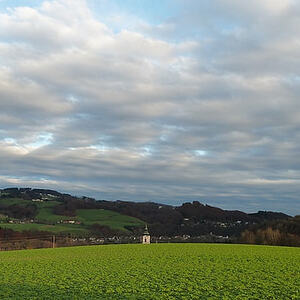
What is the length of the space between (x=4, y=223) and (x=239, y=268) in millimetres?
60069

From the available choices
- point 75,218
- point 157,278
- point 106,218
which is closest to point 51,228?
point 75,218

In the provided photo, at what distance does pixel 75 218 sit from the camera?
274 feet

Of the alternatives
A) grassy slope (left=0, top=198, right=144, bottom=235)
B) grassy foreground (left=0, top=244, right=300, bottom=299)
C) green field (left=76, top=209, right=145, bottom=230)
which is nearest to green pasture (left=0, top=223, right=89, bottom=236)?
grassy slope (left=0, top=198, right=144, bottom=235)

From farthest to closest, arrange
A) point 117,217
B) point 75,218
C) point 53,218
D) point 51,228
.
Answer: point 117,217
point 75,218
point 53,218
point 51,228

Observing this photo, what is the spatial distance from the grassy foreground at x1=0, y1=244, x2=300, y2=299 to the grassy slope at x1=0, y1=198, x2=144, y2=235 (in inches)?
1856

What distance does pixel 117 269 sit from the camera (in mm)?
21109

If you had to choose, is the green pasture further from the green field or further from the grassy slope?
the green field

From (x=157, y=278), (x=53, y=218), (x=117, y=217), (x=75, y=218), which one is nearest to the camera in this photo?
(x=157, y=278)

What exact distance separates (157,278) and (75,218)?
6821cm

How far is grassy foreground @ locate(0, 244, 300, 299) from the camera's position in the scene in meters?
14.1

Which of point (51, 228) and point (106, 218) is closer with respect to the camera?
point (51, 228)

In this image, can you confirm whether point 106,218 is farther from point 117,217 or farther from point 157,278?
point 157,278

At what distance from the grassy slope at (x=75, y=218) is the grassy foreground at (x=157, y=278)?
47.2 meters

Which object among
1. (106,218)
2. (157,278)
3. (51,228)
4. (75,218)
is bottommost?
(51,228)
